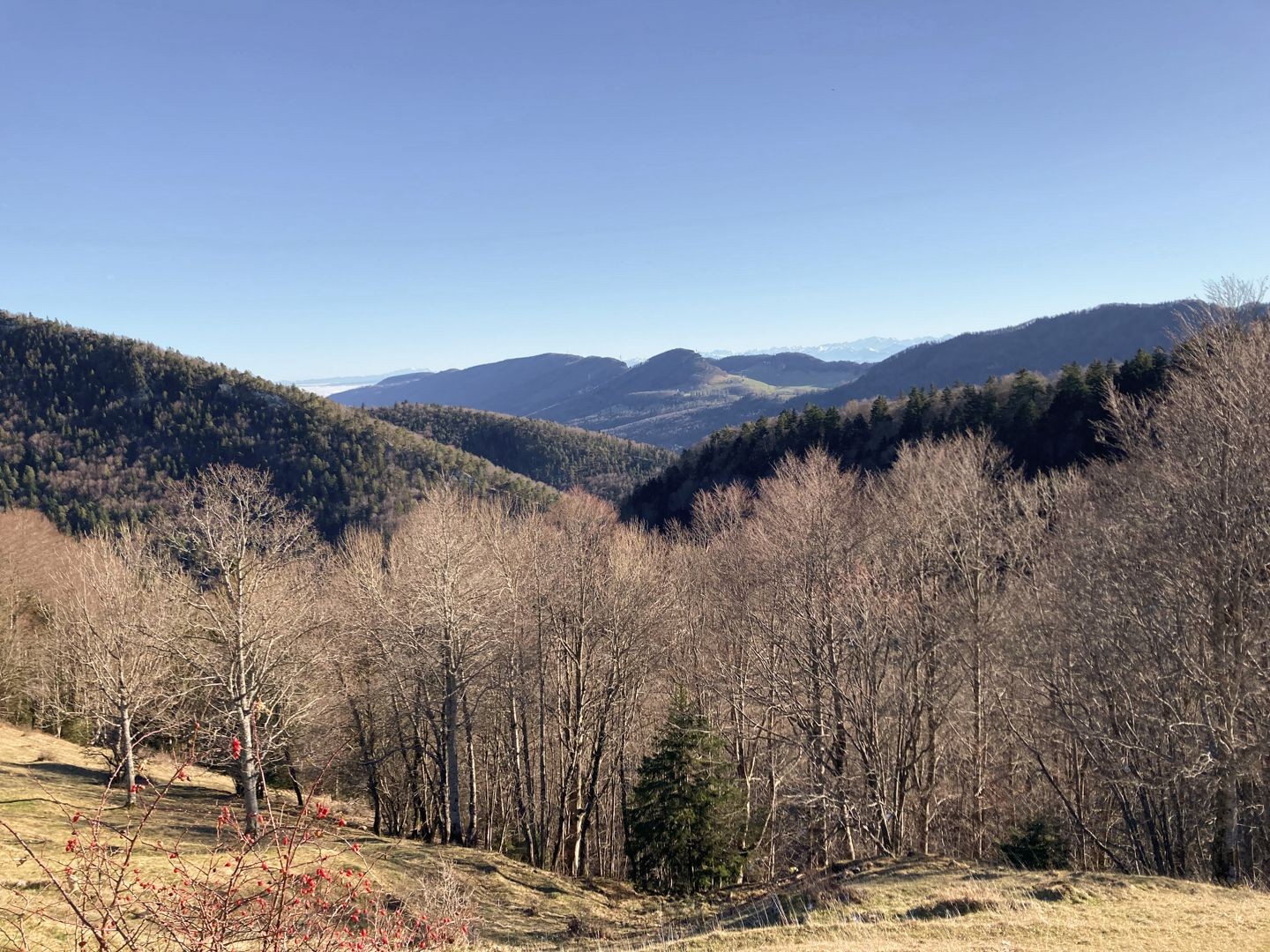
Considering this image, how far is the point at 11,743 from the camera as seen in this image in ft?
88.9

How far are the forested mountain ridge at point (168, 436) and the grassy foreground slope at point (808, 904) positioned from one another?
83.2 meters

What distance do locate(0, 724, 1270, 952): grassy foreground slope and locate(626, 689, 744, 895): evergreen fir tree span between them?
1638 mm

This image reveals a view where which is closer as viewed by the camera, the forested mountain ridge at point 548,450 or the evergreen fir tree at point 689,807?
the evergreen fir tree at point 689,807

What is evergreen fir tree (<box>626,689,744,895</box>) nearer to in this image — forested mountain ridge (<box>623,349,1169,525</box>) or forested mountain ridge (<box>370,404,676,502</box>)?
forested mountain ridge (<box>623,349,1169,525</box>)

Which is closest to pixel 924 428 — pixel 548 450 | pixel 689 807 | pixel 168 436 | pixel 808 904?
pixel 689 807

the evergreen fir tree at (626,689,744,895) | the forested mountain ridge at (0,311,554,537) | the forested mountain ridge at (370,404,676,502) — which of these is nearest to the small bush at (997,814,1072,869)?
the evergreen fir tree at (626,689,744,895)

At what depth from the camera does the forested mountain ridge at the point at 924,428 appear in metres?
54.8

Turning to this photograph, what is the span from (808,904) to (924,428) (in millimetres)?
58296

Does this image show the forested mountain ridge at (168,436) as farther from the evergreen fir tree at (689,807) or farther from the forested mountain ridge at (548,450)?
the evergreen fir tree at (689,807)

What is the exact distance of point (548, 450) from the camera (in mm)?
185500

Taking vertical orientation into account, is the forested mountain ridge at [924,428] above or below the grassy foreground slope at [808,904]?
above

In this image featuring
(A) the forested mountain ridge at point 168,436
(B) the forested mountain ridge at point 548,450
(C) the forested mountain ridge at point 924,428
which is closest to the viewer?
(C) the forested mountain ridge at point 924,428

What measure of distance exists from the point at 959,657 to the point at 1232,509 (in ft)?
29.6

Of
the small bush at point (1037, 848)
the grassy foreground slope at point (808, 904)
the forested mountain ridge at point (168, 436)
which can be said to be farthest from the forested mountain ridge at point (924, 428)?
the grassy foreground slope at point (808, 904)
